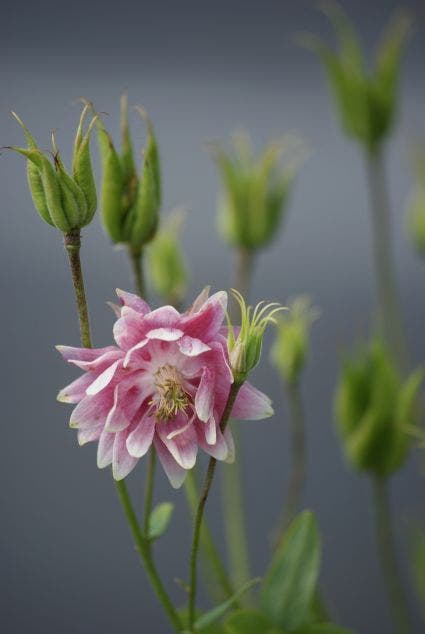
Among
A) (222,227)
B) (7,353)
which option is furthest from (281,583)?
(7,353)

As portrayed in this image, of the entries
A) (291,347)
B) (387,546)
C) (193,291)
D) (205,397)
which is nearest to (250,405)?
(205,397)

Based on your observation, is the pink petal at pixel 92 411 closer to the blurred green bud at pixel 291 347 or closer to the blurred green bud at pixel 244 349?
the blurred green bud at pixel 244 349

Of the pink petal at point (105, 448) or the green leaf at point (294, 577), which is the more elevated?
the pink petal at point (105, 448)

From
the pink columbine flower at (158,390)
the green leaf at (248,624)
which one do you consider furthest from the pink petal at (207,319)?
the green leaf at (248,624)

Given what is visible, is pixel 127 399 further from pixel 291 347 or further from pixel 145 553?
pixel 291 347

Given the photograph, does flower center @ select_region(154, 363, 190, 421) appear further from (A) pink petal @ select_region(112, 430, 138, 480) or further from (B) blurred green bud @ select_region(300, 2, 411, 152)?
(B) blurred green bud @ select_region(300, 2, 411, 152)

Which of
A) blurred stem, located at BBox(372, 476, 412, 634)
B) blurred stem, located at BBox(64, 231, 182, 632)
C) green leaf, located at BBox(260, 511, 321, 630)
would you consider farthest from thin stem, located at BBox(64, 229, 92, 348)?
blurred stem, located at BBox(372, 476, 412, 634)

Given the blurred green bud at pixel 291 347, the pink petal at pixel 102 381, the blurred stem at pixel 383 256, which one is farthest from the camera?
the blurred stem at pixel 383 256

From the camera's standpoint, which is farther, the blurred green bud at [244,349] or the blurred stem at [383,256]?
the blurred stem at [383,256]
